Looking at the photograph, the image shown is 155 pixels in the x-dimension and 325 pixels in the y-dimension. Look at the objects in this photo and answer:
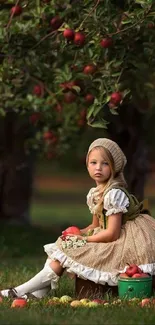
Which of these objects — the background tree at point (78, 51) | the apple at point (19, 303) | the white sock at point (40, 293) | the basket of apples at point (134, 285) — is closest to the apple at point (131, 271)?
the basket of apples at point (134, 285)

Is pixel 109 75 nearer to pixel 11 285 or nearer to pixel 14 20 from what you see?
pixel 14 20

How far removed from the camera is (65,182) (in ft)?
205

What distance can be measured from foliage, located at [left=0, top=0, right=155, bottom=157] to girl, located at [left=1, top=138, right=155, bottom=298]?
4.24 ft

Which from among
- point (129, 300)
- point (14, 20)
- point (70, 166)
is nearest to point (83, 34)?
point (14, 20)

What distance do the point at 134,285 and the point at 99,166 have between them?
1.17 m

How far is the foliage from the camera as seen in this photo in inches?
399

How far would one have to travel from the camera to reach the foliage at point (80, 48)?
33.2ft

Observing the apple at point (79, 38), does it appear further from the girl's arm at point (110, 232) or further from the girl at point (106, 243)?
the girl's arm at point (110, 232)

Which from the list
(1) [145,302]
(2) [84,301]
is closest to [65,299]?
(2) [84,301]

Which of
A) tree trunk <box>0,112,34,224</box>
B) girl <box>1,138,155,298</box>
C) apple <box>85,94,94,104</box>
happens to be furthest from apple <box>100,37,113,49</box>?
tree trunk <box>0,112,34,224</box>

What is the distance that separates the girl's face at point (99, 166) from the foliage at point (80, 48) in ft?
4.03

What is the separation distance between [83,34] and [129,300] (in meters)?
3.26

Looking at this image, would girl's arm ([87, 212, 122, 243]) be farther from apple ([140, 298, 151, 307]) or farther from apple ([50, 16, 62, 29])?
apple ([50, 16, 62, 29])

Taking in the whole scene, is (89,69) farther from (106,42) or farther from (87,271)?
(87,271)
